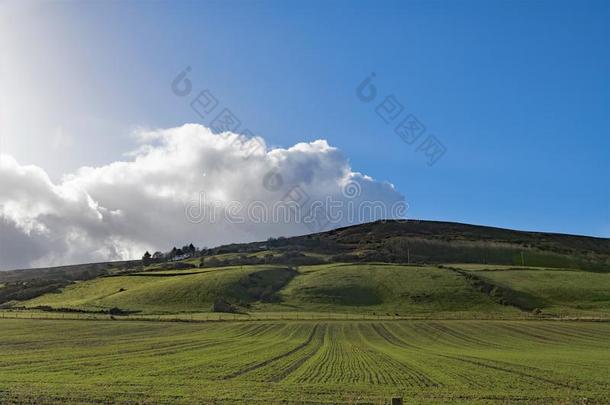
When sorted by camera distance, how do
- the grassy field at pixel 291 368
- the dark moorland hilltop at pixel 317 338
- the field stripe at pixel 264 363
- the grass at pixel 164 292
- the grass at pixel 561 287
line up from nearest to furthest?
the grassy field at pixel 291 368 → the dark moorland hilltop at pixel 317 338 → the field stripe at pixel 264 363 → the grass at pixel 561 287 → the grass at pixel 164 292

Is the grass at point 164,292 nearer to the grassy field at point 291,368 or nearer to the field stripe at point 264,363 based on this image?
the grassy field at point 291,368

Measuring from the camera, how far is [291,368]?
33.2 m

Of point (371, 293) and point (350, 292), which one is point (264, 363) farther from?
point (371, 293)

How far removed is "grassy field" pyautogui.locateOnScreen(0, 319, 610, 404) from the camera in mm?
23812

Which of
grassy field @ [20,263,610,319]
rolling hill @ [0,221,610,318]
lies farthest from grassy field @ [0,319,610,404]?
rolling hill @ [0,221,610,318]

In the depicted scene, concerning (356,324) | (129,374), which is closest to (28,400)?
(129,374)

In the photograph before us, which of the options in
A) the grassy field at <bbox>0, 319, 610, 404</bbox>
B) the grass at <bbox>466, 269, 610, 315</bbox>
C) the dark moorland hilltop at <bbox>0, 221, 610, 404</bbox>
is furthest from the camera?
the grass at <bbox>466, 269, 610, 315</bbox>

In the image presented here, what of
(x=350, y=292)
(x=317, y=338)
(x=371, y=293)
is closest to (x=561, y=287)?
(x=371, y=293)

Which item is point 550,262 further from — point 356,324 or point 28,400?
point 28,400

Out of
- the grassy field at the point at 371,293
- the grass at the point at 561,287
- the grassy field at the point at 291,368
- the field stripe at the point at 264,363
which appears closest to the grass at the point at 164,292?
the grassy field at the point at 371,293

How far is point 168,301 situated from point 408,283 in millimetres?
54359

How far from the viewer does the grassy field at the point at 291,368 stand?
78.1ft

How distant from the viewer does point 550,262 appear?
A: 18738 centimetres

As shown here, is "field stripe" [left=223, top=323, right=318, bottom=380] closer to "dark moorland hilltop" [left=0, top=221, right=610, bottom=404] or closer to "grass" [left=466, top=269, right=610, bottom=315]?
"dark moorland hilltop" [left=0, top=221, right=610, bottom=404]
